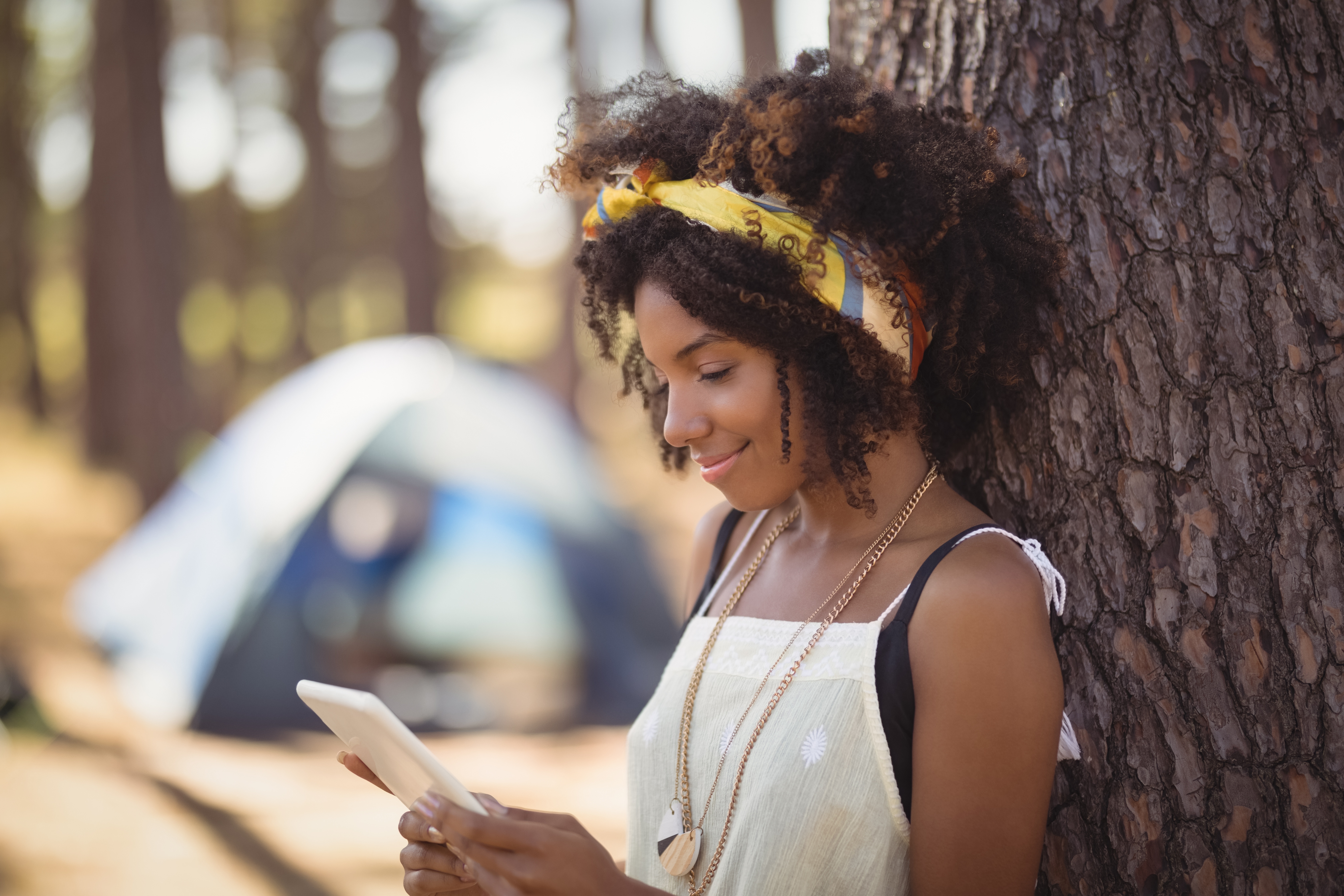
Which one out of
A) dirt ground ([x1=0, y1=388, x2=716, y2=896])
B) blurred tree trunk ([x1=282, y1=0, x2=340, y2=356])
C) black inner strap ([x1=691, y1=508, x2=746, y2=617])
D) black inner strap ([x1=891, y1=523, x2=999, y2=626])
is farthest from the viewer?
blurred tree trunk ([x1=282, y1=0, x2=340, y2=356])

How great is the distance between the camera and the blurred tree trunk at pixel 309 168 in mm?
17328

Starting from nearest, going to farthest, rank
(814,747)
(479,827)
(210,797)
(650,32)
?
(479,827)
(814,747)
(210,797)
(650,32)

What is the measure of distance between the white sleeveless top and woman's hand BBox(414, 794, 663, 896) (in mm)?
283

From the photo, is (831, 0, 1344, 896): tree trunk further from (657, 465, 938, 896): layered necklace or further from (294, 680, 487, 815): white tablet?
(294, 680, 487, 815): white tablet

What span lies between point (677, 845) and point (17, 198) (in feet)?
69.1

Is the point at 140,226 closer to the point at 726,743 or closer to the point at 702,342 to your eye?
the point at 702,342

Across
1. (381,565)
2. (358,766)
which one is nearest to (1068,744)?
(358,766)

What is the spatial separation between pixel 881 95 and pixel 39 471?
673 inches

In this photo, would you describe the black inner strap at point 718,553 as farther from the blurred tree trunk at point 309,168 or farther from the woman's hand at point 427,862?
the blurred tree trunk at point 309,168

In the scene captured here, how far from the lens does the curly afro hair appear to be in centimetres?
159

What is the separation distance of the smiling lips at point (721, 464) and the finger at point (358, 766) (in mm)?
681

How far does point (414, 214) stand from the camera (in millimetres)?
10852

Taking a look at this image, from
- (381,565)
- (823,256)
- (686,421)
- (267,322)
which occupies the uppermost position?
(823,256)

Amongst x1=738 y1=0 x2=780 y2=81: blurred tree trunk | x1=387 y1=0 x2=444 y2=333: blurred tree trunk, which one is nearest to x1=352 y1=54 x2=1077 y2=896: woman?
x1=738 y1=0 x2=780 y2=81: blurred tree trunk
